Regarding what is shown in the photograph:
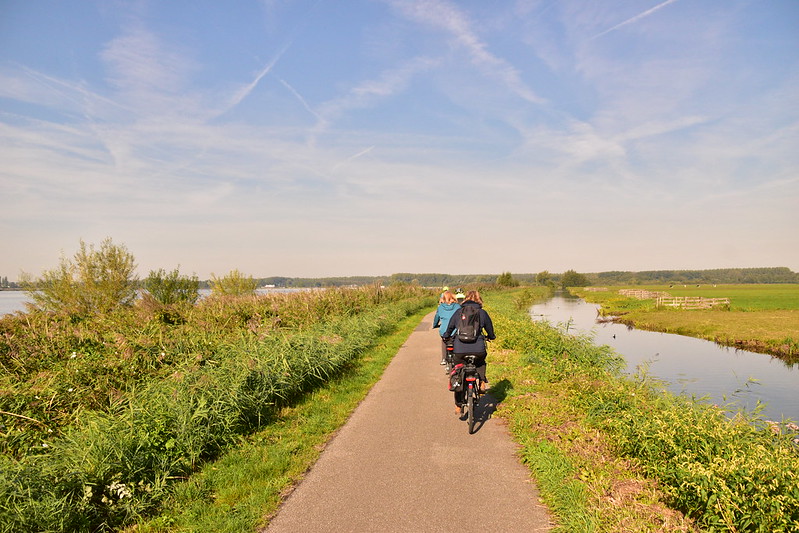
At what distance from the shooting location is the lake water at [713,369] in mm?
11641

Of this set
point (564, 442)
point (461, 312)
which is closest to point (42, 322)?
point (461, 312)

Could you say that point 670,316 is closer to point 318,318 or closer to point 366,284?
point 366,284

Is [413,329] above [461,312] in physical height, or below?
below

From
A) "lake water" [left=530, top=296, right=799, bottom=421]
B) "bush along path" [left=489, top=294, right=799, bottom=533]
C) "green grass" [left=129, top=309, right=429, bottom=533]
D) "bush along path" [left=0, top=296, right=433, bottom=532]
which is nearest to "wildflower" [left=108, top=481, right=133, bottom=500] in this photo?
"bush along path" [left=0, top=296, right=433, bottom=532]

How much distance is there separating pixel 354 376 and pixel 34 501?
6.78 meters

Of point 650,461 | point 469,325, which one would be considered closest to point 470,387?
point 469,325

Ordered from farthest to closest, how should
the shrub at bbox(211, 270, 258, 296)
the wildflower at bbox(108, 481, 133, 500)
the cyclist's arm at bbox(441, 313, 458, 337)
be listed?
the shrub at bbox(211, 270, 258, 296)
the cyclist's arm at bbox(441, 313, 458, 337)
the wildflower at bbox(108, 481, 133, 500)

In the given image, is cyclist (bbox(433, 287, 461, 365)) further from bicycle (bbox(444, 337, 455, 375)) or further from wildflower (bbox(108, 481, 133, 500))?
wildflower (bbox(108, 481, 133, 500))

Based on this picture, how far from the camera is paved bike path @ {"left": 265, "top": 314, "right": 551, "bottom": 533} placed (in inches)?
150

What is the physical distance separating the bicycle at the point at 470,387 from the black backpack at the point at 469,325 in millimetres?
305

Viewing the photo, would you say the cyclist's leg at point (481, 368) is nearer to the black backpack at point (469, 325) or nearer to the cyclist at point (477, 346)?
the cyclist at point (477, 346)

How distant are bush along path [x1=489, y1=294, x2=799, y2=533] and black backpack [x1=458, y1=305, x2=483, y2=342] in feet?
4.78

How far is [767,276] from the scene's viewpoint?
645 ft

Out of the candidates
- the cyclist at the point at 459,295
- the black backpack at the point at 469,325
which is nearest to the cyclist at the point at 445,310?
the cyclist at the point at 459,295
